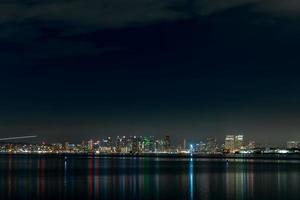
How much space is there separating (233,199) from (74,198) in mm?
13194

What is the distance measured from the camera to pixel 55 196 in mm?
47625

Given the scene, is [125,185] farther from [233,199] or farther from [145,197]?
[233,199]

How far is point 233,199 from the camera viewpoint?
4688cm

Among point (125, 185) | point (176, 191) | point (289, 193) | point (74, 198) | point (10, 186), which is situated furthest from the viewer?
point (125, 185)

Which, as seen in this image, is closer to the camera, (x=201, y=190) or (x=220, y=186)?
(x=201, y=190)

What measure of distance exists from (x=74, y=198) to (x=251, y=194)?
1614 cm

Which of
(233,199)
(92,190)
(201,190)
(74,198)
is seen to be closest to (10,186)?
(92,190)

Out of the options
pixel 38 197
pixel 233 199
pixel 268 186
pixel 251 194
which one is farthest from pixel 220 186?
pixel 38 197

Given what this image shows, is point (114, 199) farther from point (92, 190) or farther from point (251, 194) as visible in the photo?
point (251, 194)

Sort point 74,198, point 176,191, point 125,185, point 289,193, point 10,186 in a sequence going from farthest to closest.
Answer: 1. point 125,185
2. point 10,186
3. point 176,191
4. point 289,193
5. point 74,198

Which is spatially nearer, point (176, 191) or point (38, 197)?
point (38, 197)

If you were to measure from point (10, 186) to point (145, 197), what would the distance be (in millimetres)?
16795

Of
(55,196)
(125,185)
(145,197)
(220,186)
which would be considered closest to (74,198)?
(55,196)

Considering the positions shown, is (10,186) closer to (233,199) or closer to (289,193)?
(233,199)
